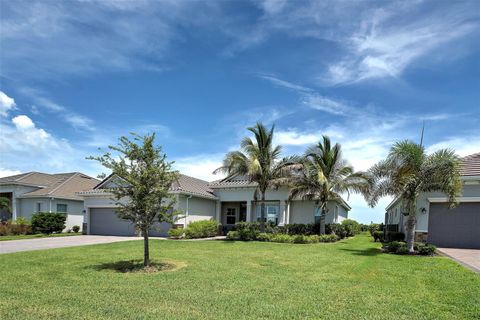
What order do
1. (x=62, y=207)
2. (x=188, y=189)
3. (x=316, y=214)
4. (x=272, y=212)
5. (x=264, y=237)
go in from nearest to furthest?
(x=264, y=237)
(x=316, y=214)
(x=188, y=189)
(x=272, y=212)
(x=62, y=207)

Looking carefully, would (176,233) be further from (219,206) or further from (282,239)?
(282,239)

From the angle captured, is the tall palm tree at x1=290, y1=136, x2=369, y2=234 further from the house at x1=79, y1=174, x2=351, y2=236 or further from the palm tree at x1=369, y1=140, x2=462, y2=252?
the palm tree at x1=369, y1=140, x2=462, y2=252

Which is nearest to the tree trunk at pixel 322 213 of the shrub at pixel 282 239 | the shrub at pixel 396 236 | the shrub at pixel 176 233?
the shrub at pixel 282 239

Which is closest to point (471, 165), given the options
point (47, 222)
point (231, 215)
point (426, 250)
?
point (426, 250)

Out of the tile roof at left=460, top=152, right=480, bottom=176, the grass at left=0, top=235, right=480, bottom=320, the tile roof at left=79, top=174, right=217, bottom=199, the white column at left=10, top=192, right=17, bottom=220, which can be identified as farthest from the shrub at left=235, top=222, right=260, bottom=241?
the white column at left=10, top=192, right=17, bottom=220

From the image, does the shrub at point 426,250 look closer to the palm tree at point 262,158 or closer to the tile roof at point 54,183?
the palm tree at point 262,158

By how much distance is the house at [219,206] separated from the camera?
79.4 ft

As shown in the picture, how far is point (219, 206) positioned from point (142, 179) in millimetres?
17454

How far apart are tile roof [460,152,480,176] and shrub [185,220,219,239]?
624 inches

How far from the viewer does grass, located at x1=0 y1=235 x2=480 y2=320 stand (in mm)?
6082

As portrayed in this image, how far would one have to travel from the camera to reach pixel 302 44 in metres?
13.1

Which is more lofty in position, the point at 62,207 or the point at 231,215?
the point at 231,215

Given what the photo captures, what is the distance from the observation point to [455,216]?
17.7 metres

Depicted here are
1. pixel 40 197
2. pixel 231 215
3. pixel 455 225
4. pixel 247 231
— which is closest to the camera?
pixel 455 225
